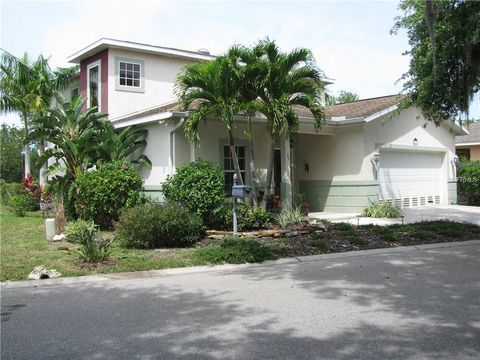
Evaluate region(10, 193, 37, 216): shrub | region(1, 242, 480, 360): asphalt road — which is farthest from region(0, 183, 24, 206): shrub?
region(1, 242, 480, 360): asphalt road

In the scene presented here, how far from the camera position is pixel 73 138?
46.9ft

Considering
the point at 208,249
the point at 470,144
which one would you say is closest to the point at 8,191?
the point at 208,249

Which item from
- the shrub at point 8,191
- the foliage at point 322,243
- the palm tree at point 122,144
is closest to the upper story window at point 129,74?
the palm tree at point 122,144

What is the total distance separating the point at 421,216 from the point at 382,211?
130 centimetres

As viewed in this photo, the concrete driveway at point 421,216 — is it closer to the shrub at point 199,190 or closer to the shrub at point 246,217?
the shrub at point 246,217

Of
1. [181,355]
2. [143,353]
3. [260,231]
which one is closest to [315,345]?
[181,355]

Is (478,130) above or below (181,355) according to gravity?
above

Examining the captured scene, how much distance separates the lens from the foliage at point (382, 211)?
48.6ft

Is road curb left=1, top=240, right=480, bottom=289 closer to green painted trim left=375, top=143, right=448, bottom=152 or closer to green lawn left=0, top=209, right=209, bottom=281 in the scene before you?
green lawn left=0, top=209, right=209, bottom=281

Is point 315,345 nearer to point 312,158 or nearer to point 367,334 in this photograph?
point 367,334

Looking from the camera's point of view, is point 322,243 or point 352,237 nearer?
point 322,243

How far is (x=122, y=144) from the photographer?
13922mm

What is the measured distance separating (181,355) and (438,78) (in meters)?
9.39

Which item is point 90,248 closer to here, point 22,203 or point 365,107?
point 22,203
